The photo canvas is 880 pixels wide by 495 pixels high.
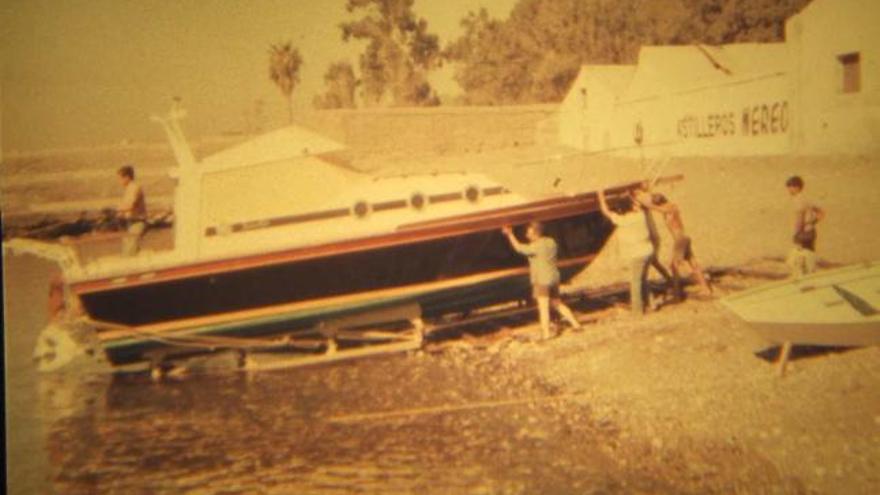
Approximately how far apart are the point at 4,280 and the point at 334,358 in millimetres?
1984

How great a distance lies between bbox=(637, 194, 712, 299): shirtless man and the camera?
501 centimetres

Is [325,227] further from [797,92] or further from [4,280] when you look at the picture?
[797,92]

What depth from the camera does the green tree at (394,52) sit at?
4.77 meters

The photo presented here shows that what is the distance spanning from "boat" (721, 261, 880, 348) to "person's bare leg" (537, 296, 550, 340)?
124 cm

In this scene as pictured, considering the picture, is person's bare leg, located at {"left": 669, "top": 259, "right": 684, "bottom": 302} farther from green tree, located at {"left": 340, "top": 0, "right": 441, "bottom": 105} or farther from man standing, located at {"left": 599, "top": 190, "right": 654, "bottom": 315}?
green tree, located at {"left": 340, "top": 0, "right": 441, "bottom": 105}

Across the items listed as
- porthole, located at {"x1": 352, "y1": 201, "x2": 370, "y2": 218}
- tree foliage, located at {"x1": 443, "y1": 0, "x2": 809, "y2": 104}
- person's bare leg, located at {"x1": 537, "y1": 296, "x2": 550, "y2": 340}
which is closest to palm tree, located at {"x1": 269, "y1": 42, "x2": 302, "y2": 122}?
porthole, located at {"x1": 352, "y1": 201, "x2": 370, "y2": 218}

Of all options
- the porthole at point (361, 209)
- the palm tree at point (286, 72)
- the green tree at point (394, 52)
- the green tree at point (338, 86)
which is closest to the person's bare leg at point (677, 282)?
the green tree at point (394, 52)

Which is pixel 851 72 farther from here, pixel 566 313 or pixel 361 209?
pixel 361 209

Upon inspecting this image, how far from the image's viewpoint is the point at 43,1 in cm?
455

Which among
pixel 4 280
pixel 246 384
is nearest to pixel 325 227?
pixel 246 384

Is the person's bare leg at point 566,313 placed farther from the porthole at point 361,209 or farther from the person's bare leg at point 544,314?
the porthole at point 361,209

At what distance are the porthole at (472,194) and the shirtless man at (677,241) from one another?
101 cm

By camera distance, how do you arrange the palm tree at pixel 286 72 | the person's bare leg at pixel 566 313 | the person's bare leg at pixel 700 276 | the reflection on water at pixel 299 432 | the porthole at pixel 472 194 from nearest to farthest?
1. the reflection on water at pixel 299 432
2. the palm tree at pixel 286 72
3. the person's bare leg at pixel 700 276
4. the person's bare leg at pixel 566 313
5. the porthole at pixel 472 194

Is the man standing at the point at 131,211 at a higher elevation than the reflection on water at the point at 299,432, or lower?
higher
